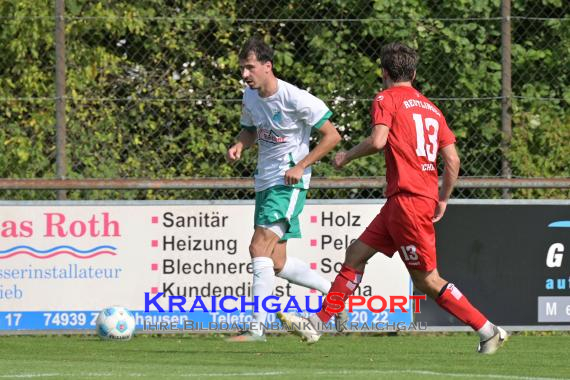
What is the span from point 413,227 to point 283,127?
1.55 m

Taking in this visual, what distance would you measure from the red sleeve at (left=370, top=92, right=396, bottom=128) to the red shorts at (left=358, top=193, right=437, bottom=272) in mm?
472

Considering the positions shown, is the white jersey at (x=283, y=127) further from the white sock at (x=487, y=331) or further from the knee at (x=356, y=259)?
the white sock at (x=487, y=331)

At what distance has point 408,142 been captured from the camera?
27.8ft

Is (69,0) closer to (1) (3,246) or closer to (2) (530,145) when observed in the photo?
(1) (3,246)

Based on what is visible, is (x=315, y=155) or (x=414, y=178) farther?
(x=315, y=155)

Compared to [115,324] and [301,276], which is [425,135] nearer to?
[301,276]

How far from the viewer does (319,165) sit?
11.9 meters

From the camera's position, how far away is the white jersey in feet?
31.3

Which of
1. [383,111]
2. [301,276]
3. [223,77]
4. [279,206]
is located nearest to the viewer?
[383,111]

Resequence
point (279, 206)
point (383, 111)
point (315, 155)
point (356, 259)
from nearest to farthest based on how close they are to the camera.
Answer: point (383, 111) → point (356, 259) → point (315, 155) → point (279, 206)

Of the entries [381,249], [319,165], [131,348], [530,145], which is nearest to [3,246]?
[131,348]

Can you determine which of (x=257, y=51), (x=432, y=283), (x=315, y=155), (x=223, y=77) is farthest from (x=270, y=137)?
(x=223, y=77)

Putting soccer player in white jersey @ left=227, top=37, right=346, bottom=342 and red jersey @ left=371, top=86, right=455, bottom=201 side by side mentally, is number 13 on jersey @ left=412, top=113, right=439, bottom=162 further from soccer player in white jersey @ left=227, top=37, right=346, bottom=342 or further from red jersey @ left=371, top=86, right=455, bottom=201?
soccer player in white jersey @ left=227, top=37, right=346, bottom=342

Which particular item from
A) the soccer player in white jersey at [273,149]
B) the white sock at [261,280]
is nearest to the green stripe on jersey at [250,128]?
the soccer player in white jersey at [273,149]
